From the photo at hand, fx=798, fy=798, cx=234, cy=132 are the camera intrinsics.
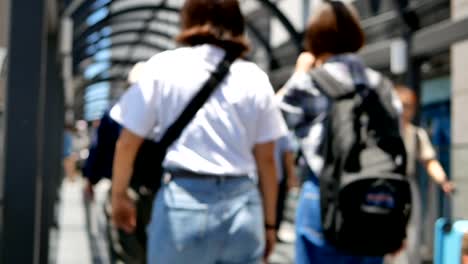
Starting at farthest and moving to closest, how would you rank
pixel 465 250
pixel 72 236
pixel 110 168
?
pixel 72 236 → pixel 465 250 → pixel 110 168

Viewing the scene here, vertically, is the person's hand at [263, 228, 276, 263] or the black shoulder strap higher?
the black shoulder strap

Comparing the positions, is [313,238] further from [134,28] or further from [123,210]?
[134,28]

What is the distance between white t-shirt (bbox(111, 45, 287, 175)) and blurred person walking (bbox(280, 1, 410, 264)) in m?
0.23

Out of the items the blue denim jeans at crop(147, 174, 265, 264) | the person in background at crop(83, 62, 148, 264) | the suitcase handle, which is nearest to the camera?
the blue denim jeans at crop(147, 174, 265, 264)

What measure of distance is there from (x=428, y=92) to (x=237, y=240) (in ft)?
24.9

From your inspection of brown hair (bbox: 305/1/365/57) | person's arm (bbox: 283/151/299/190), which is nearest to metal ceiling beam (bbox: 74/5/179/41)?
person's arm (bbox: 283/151/299/190)

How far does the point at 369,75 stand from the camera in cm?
278

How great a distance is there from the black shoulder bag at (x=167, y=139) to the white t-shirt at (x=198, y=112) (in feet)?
0.05

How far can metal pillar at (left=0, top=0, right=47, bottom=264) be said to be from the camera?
3.13m

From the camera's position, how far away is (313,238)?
2.70 metres

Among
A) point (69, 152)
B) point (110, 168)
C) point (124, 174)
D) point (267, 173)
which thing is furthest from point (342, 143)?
point (69, 152)

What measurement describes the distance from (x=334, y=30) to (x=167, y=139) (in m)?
0.76

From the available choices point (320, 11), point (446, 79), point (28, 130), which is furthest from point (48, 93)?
point (446, 79)

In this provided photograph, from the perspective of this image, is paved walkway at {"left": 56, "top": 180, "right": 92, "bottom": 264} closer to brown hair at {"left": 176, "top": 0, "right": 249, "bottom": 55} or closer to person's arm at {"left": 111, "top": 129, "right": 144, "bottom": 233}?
person's arm at {"left": 111, "top": 129, "right": 144, "bottom": 233}
